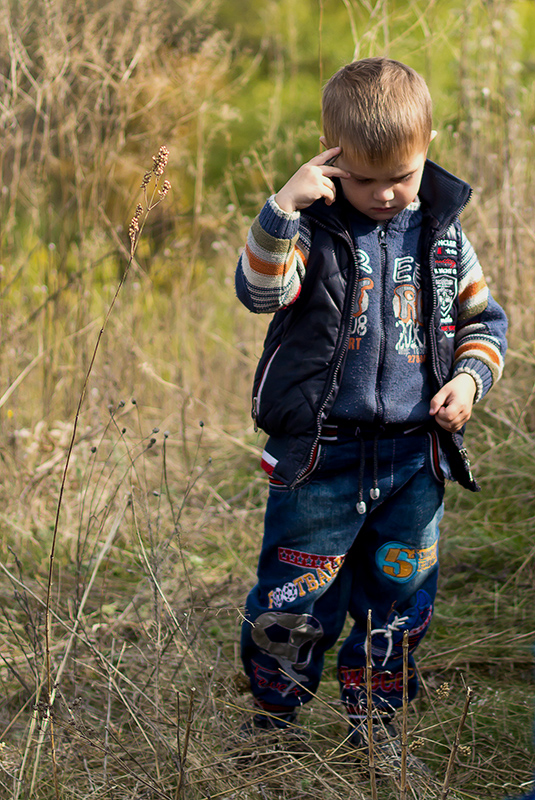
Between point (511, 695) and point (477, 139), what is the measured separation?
2.61 meters

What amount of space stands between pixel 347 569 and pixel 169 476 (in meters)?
1.66

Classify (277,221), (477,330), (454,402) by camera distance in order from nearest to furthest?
(277,221), (454,402), (477,330)

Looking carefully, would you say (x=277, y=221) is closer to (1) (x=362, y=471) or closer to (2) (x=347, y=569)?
(1) (x=362, y=471)

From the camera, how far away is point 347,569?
6.15ft

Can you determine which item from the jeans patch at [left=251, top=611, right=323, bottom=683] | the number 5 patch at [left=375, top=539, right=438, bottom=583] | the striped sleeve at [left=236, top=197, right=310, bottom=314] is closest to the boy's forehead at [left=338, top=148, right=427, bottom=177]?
the striped sleeve at [left=236, top=197, right=310, bottom=314]

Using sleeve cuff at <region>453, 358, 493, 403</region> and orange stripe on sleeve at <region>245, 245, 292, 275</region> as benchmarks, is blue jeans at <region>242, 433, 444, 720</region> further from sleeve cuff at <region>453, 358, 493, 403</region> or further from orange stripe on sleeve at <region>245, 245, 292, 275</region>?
orange stripe on sleeve at <region>245, 245, 292, 275</region>

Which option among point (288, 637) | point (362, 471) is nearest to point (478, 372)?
point (362, 471)

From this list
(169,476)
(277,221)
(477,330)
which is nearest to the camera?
(277,221)

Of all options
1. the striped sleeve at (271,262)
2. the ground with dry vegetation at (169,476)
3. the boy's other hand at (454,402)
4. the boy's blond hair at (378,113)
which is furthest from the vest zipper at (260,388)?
the boy's blond hair at (378,113)

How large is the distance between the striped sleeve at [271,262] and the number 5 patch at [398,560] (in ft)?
1.99

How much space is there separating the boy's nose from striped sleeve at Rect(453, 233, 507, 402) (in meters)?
0.27

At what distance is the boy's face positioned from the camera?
155 cm

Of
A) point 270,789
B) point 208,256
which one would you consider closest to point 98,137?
point 270,789

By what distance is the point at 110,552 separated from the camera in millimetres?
2803
